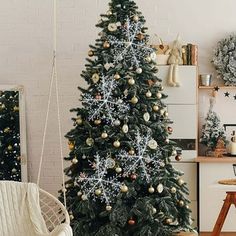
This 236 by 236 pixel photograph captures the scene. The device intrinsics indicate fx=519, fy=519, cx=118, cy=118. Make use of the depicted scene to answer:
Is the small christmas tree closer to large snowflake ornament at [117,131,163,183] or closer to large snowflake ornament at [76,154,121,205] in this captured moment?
large snowflake ornament at [117,131,163,183]

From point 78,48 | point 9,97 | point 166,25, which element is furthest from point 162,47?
point 9,97

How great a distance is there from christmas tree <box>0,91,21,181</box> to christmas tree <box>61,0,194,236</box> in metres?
1.27

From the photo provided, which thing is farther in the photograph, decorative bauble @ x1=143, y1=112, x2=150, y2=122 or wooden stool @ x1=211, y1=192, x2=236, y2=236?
wooden stool @ x1=211, y1=192, x2=236, y2=236

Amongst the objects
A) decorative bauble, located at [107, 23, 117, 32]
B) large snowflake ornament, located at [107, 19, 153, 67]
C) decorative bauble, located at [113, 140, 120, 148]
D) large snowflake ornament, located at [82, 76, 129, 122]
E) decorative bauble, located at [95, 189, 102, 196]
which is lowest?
decorative bauble, located at [95, 189, 102, 196]

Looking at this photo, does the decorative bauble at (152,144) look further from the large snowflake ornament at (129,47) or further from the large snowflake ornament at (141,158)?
the large snowflake ornament at (129,47)

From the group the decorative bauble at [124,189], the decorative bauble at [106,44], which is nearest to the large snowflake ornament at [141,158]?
the decorative bauble at [124,189]

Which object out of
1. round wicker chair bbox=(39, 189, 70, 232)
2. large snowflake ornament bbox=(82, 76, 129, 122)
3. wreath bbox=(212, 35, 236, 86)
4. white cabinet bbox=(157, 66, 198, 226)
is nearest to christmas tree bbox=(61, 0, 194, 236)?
large snowflake ornament bbox=(82, 76, 129, 122)

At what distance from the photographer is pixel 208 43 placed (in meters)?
5.39

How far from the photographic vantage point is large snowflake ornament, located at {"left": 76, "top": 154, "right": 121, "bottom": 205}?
4.06m

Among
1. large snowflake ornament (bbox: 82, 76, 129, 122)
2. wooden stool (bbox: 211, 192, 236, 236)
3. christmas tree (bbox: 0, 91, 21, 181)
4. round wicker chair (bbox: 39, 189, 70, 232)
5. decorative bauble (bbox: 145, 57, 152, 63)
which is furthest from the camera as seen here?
christmas tree (bbox: 0, 91, 21, 181)

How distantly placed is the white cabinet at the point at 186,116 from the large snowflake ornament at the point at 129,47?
84 cm

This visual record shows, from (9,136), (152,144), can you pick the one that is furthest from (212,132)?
(9,136)

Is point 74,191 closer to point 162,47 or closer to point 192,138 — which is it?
point 192,138

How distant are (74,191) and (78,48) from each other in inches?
69.8
